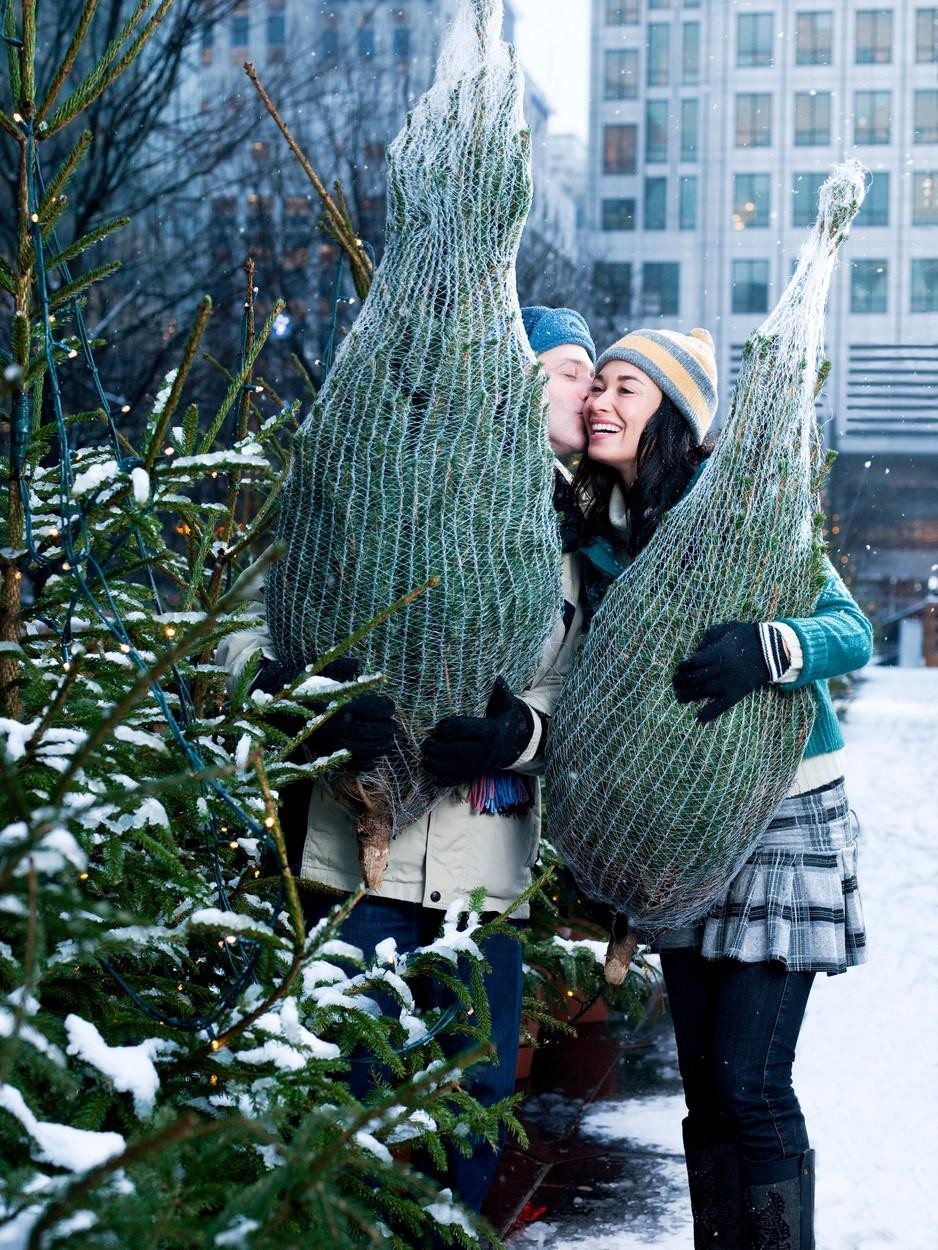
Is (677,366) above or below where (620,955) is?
above

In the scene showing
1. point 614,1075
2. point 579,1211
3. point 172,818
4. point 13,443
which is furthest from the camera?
point 614,1075

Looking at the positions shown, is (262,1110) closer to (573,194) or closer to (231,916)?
(231,916)

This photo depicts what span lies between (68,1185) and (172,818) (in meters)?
0.96

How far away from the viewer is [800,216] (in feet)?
162

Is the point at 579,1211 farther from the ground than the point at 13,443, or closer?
closer

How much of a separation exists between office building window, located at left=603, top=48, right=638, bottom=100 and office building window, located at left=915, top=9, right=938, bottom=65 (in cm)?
909

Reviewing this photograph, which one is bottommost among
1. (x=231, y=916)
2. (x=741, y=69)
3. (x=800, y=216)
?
(x=231, y=916)

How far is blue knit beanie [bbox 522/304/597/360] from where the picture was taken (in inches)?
119

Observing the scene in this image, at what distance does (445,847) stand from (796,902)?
67 cm

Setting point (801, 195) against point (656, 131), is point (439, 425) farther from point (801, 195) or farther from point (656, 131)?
point (801, 195)

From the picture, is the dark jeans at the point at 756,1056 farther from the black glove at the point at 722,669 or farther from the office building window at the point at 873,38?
the office building window at the point at 873,38

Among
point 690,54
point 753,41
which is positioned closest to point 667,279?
point 690,54

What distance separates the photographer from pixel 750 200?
159 feet

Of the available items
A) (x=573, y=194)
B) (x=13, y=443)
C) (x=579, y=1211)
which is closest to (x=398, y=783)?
(x=13, y=443)
